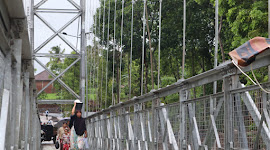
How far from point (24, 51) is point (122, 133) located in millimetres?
3367

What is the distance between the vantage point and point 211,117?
4.64m

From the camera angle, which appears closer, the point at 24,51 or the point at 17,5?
the point at 17,5

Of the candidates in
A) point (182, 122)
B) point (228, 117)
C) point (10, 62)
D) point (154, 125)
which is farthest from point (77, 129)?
point (228, 117)

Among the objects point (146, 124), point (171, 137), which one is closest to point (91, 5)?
point (146, 124)

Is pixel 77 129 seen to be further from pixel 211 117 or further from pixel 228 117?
pixel 228 117

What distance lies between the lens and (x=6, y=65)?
516 cm

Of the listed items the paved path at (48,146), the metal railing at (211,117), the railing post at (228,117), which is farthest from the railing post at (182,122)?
the paved path at (48,146)

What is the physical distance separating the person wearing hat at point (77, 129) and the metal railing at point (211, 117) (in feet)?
7.35

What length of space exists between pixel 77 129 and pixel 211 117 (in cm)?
657

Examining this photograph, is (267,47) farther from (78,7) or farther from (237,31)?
(78,7)

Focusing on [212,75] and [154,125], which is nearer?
→ [212,75]

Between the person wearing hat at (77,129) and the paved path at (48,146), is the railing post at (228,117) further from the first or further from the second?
the paved path at (48,146)

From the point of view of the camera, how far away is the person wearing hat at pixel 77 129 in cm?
1088

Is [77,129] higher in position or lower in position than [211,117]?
higher
